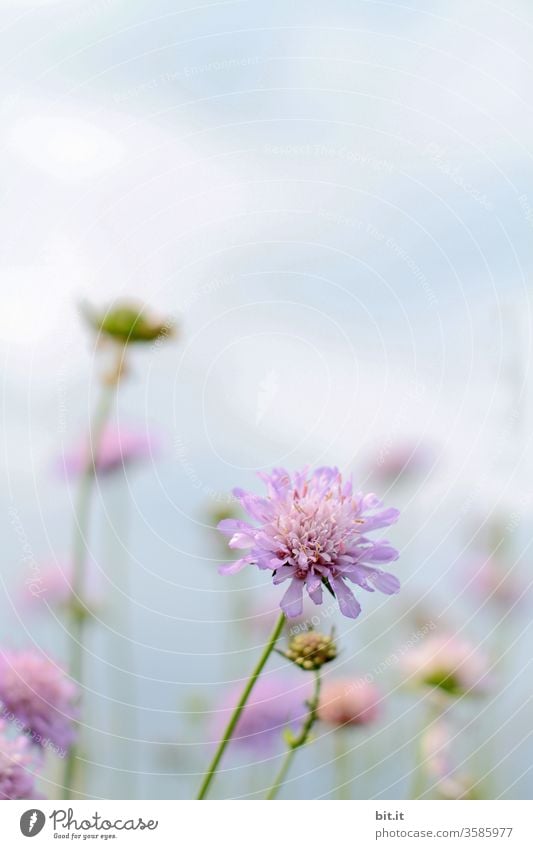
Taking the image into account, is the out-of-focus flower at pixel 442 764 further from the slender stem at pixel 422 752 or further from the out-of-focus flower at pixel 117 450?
the out-of-focus flower at pixel 117 450

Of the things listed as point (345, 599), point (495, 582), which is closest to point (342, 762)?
point (495, 582)

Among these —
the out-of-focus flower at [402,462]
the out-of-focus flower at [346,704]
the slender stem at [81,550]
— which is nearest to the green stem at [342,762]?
the out-of-focus flower at [346,704]

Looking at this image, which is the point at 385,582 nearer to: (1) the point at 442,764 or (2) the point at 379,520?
(2) the point at 379,520

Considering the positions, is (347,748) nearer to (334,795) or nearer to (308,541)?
(334,795)

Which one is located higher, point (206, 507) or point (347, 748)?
point (206, 507)
